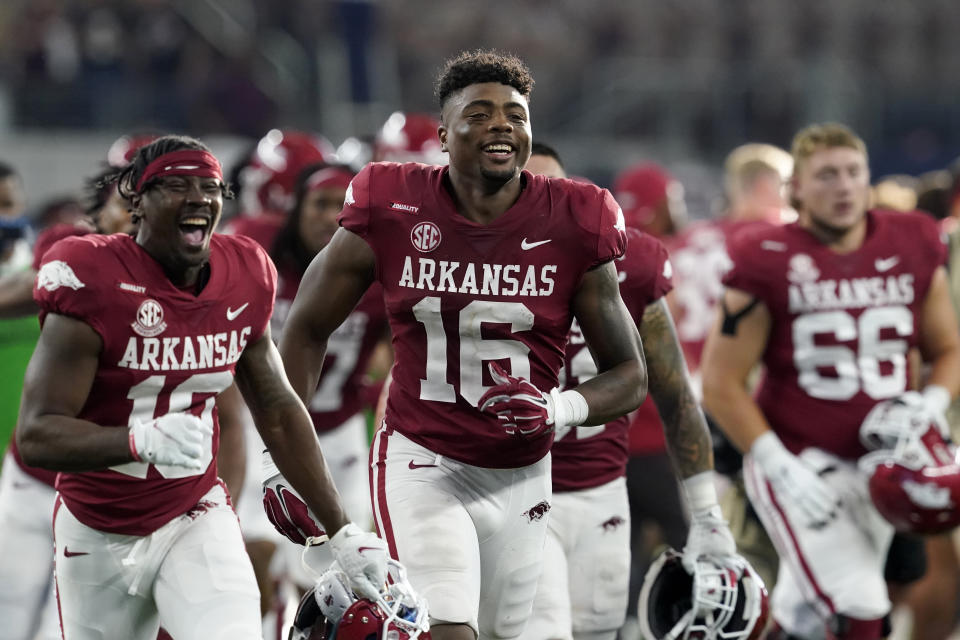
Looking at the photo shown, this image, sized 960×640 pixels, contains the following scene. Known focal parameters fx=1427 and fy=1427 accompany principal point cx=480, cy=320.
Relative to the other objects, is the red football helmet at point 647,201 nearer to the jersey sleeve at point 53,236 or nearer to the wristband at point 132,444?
the jersey sleeve at point 53,236

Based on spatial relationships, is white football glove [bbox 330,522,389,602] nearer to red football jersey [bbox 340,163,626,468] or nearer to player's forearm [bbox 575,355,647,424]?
red football jersey [bbox 340,163,626,468]

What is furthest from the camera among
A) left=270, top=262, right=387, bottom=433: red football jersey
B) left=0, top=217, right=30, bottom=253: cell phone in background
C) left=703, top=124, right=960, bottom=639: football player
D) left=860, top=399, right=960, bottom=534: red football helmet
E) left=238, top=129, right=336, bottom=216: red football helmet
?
left=238, top=129, right=336, bottom=216: red football helmet

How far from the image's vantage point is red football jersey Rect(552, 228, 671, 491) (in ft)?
13.3

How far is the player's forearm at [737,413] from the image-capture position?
15.9 feet

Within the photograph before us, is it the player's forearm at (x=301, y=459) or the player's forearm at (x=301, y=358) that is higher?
the player's forearm at (x=301, y=358)

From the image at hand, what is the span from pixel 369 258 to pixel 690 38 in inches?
491

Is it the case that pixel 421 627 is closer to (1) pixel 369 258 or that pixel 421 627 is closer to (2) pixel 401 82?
(1) pixel 369 258

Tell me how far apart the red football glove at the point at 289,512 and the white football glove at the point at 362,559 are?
0.30 feet

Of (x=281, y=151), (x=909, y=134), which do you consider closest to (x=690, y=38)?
(x=909, y=134)

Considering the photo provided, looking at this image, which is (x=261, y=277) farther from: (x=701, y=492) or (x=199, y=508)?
(x=701, y=492)

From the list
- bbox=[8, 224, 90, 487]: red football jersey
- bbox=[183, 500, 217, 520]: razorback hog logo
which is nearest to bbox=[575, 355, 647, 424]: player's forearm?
bbox=[183, 500, 217, 520]: razorback hog logo

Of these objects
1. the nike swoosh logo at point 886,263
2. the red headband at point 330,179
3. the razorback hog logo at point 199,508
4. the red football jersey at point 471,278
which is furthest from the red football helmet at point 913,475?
the razorback hog logo at point 199,508

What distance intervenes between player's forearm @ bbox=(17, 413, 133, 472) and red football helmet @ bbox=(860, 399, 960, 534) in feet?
8.47

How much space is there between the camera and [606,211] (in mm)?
3398
